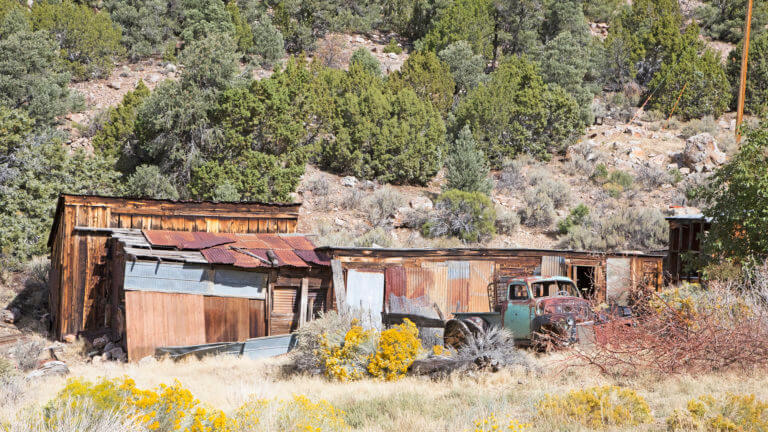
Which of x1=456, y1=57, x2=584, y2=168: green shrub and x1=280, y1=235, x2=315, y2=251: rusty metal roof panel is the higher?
x1=456, y1=57, x2=584, y2=168: green shrub

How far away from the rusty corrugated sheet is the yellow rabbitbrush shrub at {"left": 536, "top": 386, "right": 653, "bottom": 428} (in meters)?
9.40

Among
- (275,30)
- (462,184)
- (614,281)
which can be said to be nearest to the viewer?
(614,281)

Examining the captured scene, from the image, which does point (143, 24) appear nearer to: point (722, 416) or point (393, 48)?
point (393, 48)

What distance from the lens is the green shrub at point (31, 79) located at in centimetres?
3566

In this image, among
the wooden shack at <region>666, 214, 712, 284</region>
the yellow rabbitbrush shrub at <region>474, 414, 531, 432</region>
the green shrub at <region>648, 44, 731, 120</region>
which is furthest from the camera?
the green shrub at <region>648, 44, 731, 120</region>

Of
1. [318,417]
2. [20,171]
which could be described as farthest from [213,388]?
[20,171]

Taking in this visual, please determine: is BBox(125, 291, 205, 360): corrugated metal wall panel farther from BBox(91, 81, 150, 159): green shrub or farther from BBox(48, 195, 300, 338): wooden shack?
BBox(91, 81, 150, 159): green shrub

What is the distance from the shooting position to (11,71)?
1426 inches

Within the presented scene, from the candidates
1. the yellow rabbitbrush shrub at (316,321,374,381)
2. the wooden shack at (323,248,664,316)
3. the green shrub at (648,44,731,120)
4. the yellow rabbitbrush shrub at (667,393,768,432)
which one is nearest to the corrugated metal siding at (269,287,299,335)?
the wooden shack at (323,248,664,316)

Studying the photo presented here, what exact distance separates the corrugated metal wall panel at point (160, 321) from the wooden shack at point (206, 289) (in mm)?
24

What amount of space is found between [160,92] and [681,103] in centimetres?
3523

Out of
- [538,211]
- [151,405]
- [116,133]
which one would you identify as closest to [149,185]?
[116,133]

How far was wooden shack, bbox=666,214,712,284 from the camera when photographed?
75.8ft

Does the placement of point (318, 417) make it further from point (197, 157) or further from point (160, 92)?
point (160, 92)
